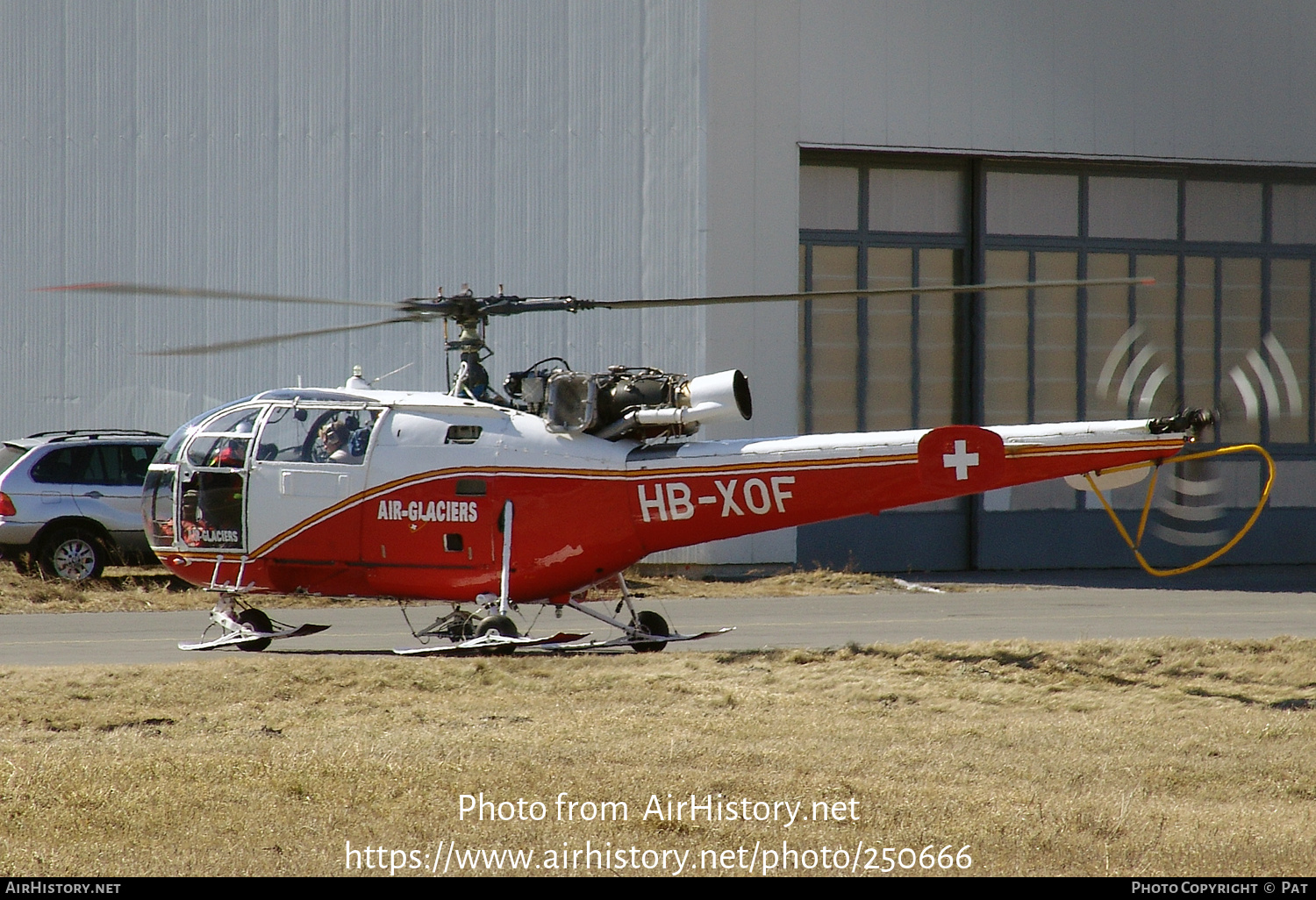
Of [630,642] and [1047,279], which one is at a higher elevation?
[1047,279]

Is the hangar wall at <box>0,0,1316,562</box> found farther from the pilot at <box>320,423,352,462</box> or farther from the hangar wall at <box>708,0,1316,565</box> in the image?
the pilot at <box>320,423,352,462</box>

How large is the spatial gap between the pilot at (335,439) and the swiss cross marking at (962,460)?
17.8 feet

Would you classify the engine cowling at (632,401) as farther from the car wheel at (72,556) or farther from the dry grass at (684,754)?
the car wheel at (72,556)

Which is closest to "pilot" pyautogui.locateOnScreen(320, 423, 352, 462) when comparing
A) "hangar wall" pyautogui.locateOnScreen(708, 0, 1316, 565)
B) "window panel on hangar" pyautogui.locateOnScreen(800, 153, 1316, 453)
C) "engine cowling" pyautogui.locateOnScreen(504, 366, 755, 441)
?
"engine cowling" pyautogui.locateOnScreen(504, 366, 755, 441)

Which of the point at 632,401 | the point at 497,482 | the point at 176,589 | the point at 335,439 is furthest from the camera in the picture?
the point at 176,589

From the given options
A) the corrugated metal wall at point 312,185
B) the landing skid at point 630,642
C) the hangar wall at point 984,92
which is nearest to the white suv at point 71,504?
the corrugated metal wall at point 312,185

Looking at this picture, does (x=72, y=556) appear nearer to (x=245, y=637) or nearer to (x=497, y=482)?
(x=245, y=637)

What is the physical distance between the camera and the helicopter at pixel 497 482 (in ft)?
38.9

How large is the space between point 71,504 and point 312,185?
21.7ft

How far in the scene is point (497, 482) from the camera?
41.2 ft

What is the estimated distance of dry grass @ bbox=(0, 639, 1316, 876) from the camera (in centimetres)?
696

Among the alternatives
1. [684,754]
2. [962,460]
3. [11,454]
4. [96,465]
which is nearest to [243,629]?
[684,754]
